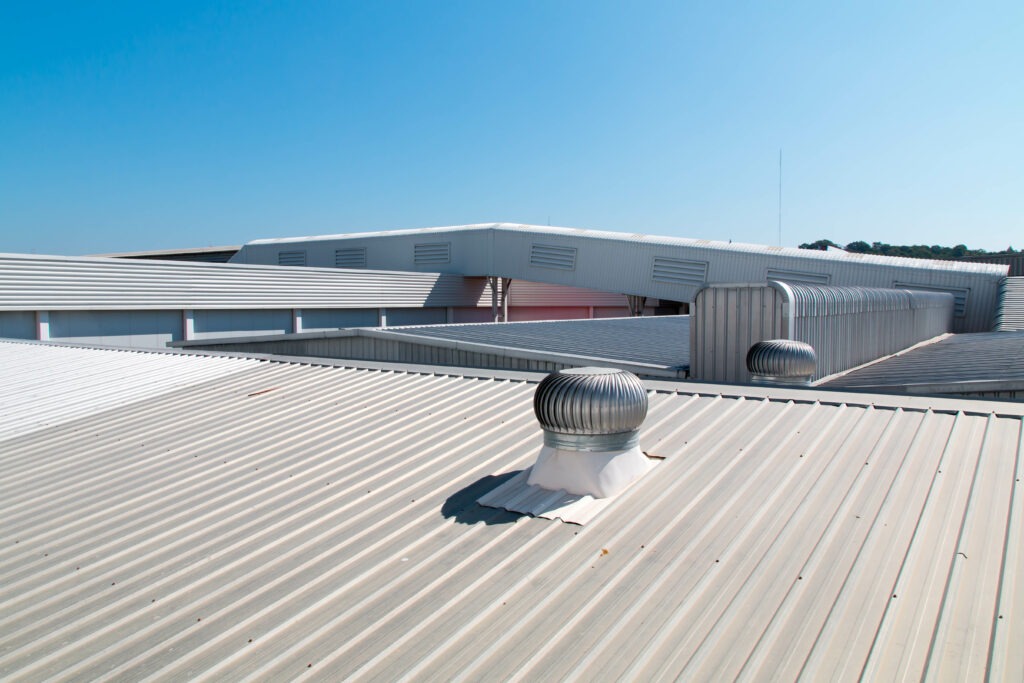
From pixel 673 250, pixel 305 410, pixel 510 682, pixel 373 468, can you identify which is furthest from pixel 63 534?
pixel 673 250

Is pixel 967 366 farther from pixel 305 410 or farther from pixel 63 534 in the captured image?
pixel 63 534

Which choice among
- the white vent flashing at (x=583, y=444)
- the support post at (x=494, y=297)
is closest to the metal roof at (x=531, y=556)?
the white vent flashing at (x=583, y=444)

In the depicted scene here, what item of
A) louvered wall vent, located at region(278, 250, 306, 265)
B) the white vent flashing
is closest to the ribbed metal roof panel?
the white vent flashing

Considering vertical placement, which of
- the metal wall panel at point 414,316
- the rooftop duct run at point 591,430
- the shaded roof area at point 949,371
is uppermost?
the rooftop duct run at point 591,430

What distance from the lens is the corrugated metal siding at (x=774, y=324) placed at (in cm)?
1076

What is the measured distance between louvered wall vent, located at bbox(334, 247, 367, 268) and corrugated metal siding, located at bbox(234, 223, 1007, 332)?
1.22 feet

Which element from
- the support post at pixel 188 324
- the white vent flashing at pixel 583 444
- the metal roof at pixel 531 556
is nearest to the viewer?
the metal roof at pixel 531 556

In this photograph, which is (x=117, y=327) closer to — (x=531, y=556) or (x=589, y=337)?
(x=589, y=337)

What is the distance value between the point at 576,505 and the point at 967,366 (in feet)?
31.8

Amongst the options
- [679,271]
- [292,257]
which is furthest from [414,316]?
[679,271]

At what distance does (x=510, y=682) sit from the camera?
133 inches

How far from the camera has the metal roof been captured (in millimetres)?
3557

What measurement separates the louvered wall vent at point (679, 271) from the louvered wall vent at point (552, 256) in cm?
461

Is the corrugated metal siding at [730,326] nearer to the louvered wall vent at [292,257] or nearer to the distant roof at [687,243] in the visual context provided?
the distant roof at [687,243]
